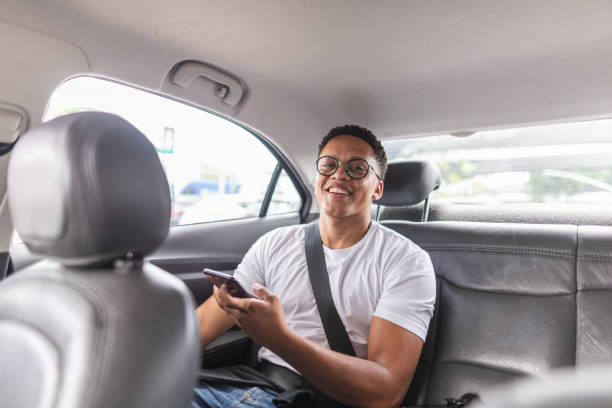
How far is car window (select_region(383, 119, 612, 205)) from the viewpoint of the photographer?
241 cm

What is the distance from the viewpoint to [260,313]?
4.57 feet

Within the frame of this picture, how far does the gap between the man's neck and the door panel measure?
0.74 metres

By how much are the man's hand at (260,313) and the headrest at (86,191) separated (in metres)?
0.52

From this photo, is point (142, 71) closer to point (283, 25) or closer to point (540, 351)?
point (283, 25)

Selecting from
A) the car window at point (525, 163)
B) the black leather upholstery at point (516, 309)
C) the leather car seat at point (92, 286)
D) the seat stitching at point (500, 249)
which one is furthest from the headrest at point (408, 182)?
the leather car seat at point (92, 286)

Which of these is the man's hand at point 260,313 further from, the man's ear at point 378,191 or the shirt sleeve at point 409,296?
the man's ear at point 378,191

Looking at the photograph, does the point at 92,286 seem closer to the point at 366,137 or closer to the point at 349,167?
the point at 349,167

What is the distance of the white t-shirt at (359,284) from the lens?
168 centimetres

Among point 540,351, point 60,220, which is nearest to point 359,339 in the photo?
point 540,351

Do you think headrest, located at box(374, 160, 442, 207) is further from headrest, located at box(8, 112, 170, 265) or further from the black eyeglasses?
headrest, located at box(8, 112, 170, 265)

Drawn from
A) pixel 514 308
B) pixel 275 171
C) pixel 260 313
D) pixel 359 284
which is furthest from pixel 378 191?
pixel 260 313

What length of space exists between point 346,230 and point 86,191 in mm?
1269

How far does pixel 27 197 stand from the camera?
2.93 feet

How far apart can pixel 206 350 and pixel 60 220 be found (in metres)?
1.26
